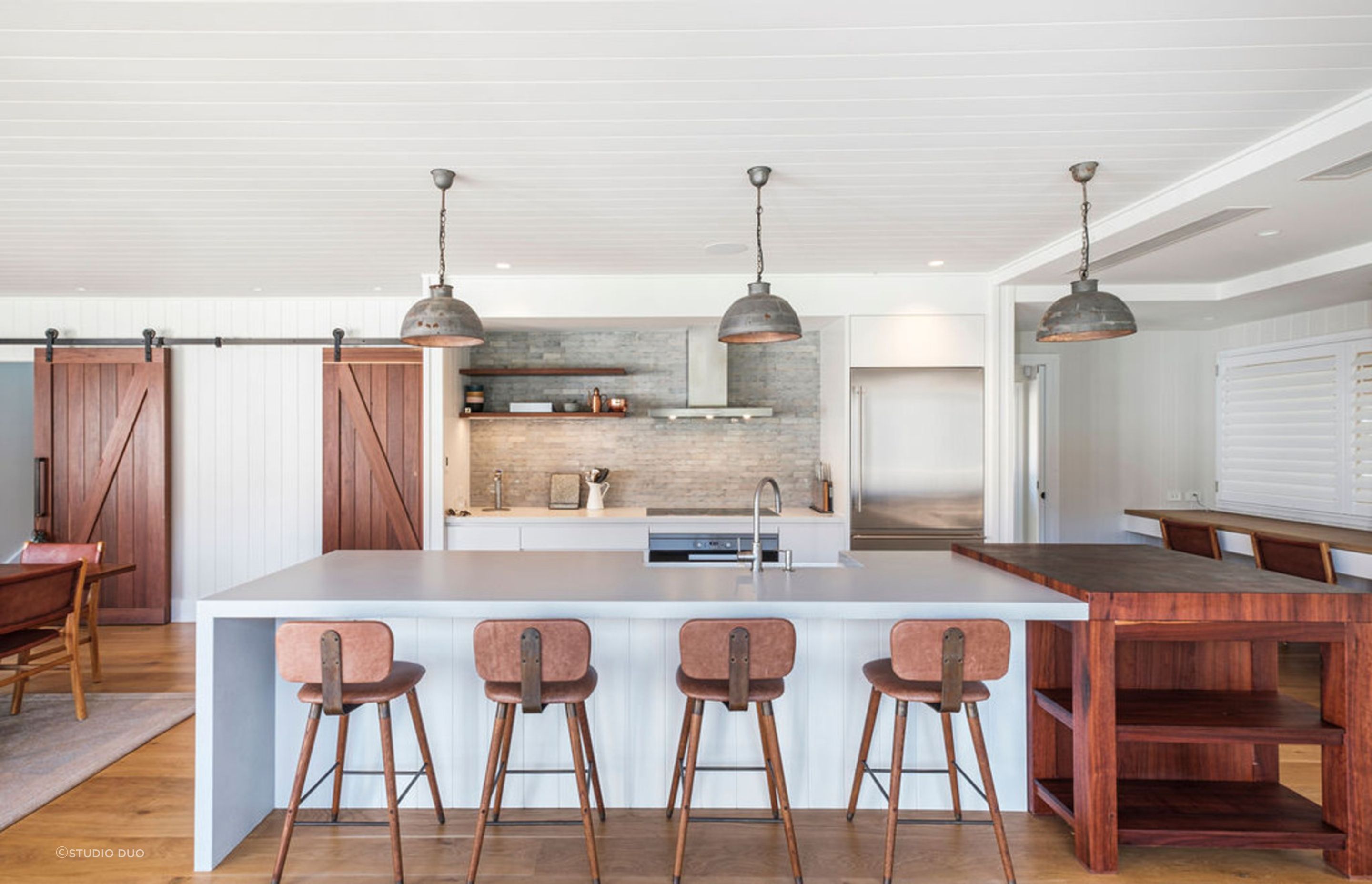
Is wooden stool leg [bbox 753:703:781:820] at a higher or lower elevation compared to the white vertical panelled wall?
lower

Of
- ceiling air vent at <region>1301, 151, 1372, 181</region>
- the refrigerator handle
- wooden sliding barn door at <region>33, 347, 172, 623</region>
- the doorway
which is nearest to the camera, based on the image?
ceiling air vent at <region>1301, 151, 1372, 181</region>

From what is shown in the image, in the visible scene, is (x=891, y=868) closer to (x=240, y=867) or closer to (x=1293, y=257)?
(x=240, y=867)

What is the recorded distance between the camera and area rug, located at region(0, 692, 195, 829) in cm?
280

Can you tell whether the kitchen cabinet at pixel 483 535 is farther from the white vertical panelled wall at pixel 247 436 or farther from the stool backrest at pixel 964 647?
the stool backrest at pixel 964 647

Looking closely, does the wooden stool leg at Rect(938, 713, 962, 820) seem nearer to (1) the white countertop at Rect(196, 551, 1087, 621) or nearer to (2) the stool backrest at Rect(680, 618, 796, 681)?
(1) the white countertop at Rect(196, 551, 1087, 621)

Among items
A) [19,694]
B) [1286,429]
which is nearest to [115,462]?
[19,694]

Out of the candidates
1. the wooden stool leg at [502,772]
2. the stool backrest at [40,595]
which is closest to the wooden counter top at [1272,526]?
the wooden stool leg at [502,772]

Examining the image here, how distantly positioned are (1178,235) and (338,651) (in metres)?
4.22

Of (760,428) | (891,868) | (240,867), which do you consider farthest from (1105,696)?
(760,428)

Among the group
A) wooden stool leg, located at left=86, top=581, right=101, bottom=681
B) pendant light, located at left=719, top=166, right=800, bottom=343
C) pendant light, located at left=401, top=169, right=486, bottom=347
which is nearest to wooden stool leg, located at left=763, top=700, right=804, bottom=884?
pendant light, located at left=719, top=166, right=800, bottom=343

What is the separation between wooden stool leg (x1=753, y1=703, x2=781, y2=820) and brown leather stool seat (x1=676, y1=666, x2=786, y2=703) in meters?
0.06

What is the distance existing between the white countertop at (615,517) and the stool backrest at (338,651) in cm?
282

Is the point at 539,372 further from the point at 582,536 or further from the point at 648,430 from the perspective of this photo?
the point at 582,536

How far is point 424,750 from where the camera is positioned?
97.0 inches
